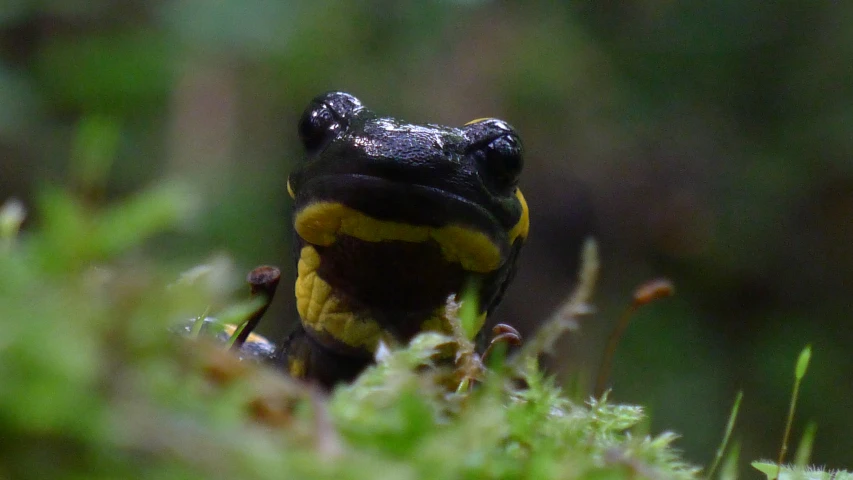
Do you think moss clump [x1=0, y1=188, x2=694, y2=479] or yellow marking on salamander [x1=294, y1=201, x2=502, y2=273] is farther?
yellow marking on salamander [x1=294, y1=201, x2=502, y2=273]

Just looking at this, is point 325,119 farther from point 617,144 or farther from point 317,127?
point 617,144

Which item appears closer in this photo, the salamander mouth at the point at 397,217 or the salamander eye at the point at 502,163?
the salamander mouth at the point at 397,217

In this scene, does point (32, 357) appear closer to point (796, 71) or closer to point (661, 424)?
point (661, 424)

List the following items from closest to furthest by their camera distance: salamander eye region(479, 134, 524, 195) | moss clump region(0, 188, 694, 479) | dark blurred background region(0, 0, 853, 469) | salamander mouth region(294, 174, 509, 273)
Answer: moss clump region(0, 188, 694, 479) → salamander mouth region(294, 174, 509, 273) → salamander eye region(479, 134, 524, 195) → dark blurred background region(0, 0, 853, 469)

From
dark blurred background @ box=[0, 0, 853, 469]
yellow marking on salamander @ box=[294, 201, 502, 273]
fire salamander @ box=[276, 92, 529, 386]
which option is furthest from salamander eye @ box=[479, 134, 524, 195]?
dark blurred background @ box=[0, 0, 853, 469]

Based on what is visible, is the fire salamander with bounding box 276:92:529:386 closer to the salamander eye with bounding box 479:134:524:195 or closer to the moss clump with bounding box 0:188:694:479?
the salamander eye with bounding box 479:134:524:195

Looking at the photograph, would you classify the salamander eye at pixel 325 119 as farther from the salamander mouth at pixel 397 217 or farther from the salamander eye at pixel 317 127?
the salamander mouth at pixel 397 217

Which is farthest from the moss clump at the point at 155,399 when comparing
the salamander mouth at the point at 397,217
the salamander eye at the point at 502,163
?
the salamander eye at the point at 502,163
